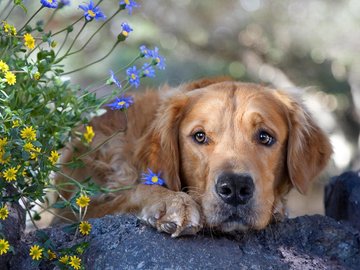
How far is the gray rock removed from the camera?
407 cm

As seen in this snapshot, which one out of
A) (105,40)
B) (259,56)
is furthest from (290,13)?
(105,40)

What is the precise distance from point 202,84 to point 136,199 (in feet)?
3.57

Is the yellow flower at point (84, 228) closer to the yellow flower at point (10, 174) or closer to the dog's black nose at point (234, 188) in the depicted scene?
the yellow flower at point (10, 174)

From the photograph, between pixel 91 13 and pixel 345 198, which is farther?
pixel 345 198

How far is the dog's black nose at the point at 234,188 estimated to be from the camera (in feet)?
10.8

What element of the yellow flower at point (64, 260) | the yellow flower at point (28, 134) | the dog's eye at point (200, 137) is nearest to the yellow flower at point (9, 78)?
the yellow flower at point (28, 134)

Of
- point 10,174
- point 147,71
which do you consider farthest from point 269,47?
point 10,174

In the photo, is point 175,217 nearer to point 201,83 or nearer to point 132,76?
point 132,76

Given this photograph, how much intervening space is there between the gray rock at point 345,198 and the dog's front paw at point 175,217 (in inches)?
48.6

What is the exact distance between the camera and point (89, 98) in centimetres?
344

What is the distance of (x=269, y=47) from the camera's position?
9.83 m

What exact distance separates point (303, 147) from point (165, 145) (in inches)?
32.6

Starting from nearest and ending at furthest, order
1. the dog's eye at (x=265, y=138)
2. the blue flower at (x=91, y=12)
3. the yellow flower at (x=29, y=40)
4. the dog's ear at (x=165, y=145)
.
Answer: the yellow flower at (x=29, y=40) < the blue flower at (x=91, y=12) < the dog's eye at (x=265, y=138) < the dog's ear at (x=165, y=145)

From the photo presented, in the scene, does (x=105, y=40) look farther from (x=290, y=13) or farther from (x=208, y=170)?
(x=208, y=170)
